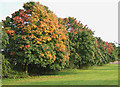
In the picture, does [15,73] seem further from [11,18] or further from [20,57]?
[11,18]

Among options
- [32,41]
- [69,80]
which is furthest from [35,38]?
[69,80]

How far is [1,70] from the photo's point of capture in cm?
2125

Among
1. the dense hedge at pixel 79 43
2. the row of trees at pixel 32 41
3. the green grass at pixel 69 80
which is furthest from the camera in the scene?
the dense hedge at pixel 79 43

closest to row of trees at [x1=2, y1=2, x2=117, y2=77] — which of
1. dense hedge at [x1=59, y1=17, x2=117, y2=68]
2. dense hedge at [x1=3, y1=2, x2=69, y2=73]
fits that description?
dense hedge at [x1=3, y1=2, x2=69, y2=73]

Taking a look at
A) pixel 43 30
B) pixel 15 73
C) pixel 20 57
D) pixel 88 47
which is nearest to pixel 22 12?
pixel 43 30

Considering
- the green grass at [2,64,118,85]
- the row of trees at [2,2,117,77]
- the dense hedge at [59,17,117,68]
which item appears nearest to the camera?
the green grass at [2,64,118,85]

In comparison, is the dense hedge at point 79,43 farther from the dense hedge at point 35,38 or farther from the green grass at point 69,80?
the green grass at point 69,80

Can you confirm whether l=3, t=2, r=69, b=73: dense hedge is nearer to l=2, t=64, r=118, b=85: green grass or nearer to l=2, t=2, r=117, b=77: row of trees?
l=2, t=2, r=117, b=77: row of trees

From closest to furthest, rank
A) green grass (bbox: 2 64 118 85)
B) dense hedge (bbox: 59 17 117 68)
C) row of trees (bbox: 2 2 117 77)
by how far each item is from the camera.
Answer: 1. green grass (bbox: 2 64 118 85)
2. row of trees (bbox: 2 2 117 77)
3. dense hedge (bbox: 59 17 117 68)

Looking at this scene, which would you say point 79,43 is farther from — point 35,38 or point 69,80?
point 69,80

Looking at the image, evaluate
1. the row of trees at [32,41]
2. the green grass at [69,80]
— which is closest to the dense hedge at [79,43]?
the row of trees at [32,41]

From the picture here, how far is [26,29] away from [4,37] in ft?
8.53

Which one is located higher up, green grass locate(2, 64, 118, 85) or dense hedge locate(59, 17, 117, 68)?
dense hedge locate(59, 17, 117, 68)

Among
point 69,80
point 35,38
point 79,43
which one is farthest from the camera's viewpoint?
point 79,43
